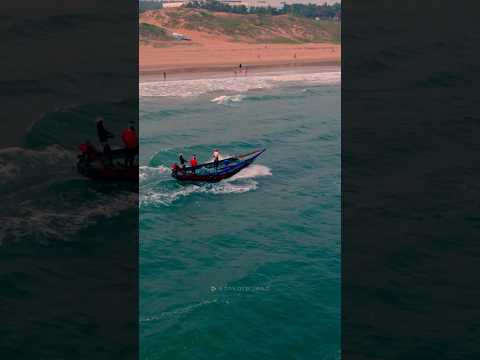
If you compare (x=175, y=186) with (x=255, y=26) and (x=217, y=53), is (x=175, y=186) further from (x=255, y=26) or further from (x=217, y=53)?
(x=255, y=26)

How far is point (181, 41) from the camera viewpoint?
73.0m

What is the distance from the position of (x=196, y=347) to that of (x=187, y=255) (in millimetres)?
5660

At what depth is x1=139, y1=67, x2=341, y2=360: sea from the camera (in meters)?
13.4

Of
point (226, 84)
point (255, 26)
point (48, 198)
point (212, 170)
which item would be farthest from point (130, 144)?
point (255, 26)

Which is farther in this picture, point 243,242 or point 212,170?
point 212,170

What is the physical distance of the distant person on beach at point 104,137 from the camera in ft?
22.6

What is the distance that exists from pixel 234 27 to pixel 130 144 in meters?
79.0

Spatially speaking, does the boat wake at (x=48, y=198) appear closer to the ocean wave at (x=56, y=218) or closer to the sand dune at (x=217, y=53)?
the ocean wave at (x=56, y=218)

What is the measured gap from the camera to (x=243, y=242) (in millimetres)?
19359

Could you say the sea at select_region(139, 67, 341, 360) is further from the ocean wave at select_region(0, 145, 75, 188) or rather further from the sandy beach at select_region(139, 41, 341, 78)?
the sandy beach at select_region(139, 41, 341, 78)

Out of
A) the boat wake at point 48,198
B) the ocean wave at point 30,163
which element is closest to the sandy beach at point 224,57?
the ocean wave at point 30,163

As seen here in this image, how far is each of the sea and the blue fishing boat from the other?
430 millimetres

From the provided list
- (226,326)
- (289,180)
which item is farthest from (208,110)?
(226,326)

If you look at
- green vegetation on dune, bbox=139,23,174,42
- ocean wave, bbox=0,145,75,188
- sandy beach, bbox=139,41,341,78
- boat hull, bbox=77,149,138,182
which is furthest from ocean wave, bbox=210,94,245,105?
boat hull, bbox=77,149,138,182
